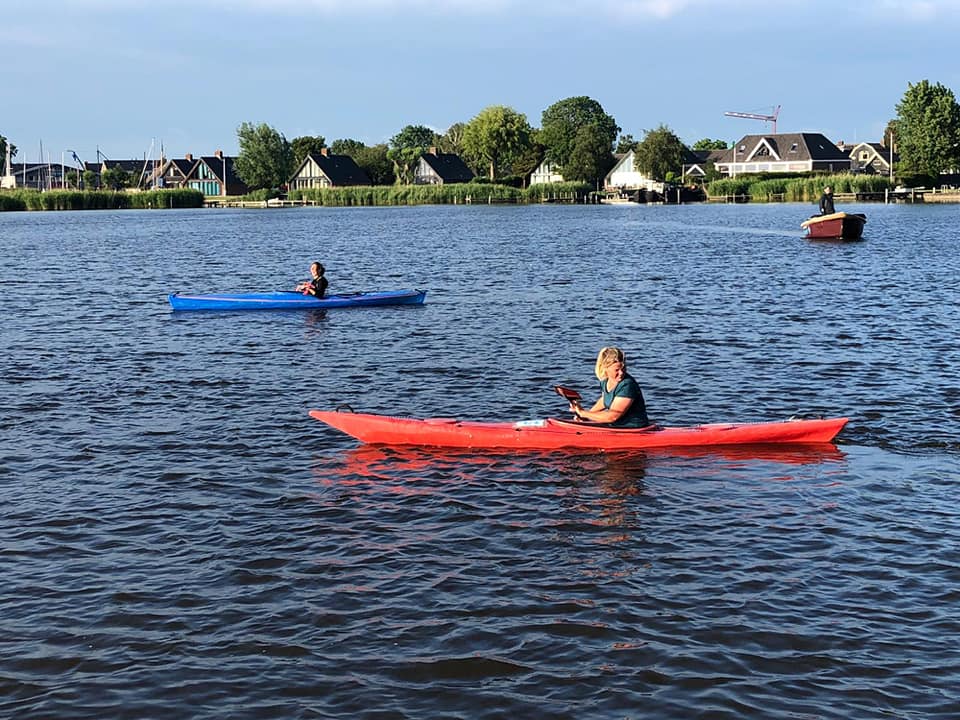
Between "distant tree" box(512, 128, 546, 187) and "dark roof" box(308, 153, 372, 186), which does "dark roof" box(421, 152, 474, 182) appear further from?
"dark roof" box(308, 153, 372, 186)

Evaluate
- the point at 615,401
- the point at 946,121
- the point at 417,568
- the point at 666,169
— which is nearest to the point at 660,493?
the point at 615,401

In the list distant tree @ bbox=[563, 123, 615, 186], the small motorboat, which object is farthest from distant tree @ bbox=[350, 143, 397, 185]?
the small motorboat

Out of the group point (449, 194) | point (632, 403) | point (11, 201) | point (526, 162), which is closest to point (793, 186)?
point (449, 194)

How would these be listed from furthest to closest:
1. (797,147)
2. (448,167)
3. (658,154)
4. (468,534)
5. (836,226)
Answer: (448,167) < (797,147) < (658,154) < (836,226) < (468,534)

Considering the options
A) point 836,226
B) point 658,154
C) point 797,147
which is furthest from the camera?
point 797,147

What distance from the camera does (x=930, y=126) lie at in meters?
117

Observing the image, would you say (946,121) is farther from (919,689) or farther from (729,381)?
(919,689)

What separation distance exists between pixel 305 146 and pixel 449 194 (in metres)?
38.1

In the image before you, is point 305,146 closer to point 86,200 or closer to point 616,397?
point 86,200

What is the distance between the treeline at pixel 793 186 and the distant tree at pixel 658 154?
1220 centimetres

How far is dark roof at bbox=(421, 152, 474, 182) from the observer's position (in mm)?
171500

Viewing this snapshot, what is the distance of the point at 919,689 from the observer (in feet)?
27.3

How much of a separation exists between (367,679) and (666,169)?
15060 cm

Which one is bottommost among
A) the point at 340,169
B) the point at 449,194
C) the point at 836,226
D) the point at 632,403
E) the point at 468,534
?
the point at 468,534
